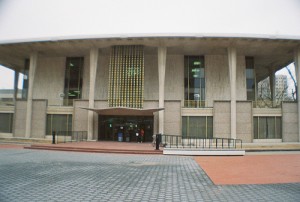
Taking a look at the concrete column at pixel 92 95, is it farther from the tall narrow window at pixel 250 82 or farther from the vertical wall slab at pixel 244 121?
the tall narrow window at pixel 250 82

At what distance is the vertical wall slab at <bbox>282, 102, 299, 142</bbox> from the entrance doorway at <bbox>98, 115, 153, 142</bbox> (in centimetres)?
1394

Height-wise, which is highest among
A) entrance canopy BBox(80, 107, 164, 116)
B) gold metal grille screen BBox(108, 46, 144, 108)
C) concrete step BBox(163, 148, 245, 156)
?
gold metal grille screen BBox(108, 46, 144, 108)

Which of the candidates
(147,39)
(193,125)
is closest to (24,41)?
(147,39)

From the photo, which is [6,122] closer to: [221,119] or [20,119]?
[20,119]

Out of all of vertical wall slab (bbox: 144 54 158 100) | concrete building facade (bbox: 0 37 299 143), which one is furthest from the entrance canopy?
vertical wall slab (bbox: 144 54 158 100)

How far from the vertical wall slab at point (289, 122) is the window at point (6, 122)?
1208 inches

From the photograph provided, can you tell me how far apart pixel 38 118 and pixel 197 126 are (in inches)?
691

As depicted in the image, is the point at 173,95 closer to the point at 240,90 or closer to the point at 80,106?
the point at 240,90

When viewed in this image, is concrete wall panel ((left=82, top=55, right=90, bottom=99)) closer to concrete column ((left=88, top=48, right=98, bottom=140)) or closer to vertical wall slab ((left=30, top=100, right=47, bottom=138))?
concrete column ((left=88, top=48, right=98, bottom=140))

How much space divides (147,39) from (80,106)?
10165mm

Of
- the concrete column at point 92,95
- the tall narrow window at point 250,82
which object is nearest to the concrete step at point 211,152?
the concrete column at point 92,95

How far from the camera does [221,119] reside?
27.8m

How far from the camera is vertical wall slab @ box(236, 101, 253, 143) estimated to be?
27484 mm

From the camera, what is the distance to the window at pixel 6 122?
3253 centimetres
